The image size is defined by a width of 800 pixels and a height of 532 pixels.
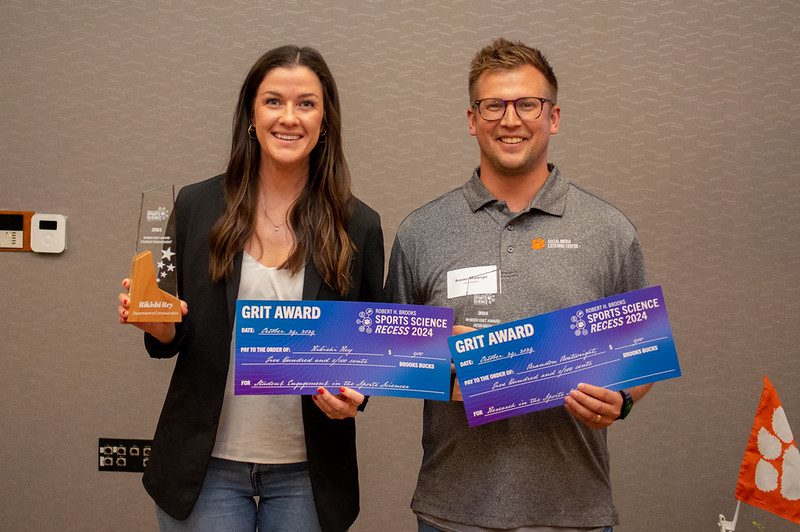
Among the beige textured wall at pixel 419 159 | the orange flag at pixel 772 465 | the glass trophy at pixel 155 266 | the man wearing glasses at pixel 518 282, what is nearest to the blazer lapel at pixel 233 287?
the glass trophy at pixel 155 266

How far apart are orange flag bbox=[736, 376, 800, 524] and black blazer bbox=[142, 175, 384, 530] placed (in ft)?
4.63

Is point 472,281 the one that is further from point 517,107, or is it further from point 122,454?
point 122,454

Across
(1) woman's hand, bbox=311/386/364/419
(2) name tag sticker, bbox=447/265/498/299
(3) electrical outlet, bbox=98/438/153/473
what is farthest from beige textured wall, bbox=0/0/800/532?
(1) woman's hand, bbox=311/386/364/419

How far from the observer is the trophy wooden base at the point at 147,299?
5.38 ft

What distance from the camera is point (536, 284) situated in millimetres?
1740

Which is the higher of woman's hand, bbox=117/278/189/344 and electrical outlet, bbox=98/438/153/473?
woman's hand, bbox=117/278/189/344

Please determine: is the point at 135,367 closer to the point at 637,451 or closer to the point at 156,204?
the point at 156,204

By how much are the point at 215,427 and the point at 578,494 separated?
79 centimetres

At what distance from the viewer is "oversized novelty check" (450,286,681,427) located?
163 cm

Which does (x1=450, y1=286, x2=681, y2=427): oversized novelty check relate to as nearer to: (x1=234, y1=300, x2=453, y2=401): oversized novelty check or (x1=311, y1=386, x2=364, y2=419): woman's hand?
(x1=234, y1=300, x2=453, y2=401): oversized novelty check

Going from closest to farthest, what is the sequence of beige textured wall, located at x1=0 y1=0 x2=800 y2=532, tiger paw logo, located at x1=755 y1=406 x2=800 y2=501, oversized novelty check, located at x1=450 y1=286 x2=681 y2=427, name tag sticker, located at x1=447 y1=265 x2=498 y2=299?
oversized novelty check, located at x1=450 y1=286 x2=681 y2=427, name tag sticker, located at x1=447 y1=265 x2=498 y2=299, tiger paw logo, located at x1=755 y1=406 x2=800 y2=501, beige textured wall, located at x1=0 y1=0 x2=800 y2=532

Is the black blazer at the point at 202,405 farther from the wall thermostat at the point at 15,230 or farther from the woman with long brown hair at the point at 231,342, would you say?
the wall thermostat at the point at 15,230

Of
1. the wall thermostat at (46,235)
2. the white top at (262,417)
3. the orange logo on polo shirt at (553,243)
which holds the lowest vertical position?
the white top at (262,417)

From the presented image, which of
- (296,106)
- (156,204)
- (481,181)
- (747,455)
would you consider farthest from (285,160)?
(747,455)
